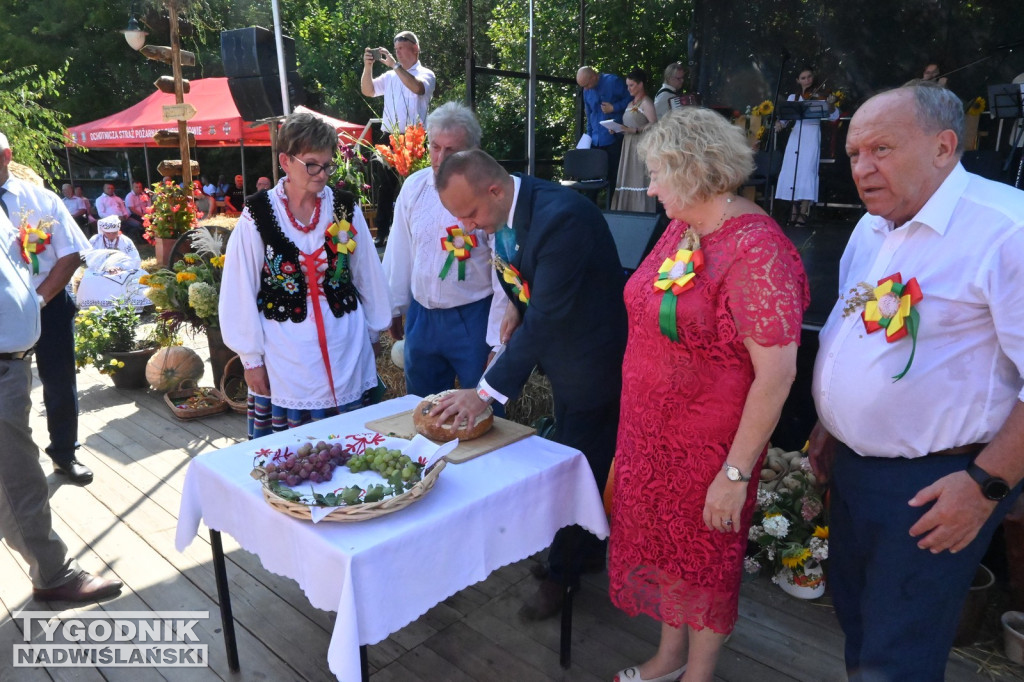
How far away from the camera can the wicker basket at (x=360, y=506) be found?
157 centimetres

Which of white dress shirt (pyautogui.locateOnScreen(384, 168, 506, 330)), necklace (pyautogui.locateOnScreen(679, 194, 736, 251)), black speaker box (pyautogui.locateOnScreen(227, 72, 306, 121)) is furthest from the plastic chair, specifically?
necklace (pyautogui.locateOnScreen(679, 194, 736, 251))

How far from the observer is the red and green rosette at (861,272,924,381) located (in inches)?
59.5

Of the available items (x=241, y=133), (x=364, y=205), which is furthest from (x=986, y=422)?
(x=241, y=133)

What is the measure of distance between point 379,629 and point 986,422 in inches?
55.4

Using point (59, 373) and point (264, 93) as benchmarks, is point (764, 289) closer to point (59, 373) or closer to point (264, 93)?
point (59, 373)

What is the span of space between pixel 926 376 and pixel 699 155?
712 mm

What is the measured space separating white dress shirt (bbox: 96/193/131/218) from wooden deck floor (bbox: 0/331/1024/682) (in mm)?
12922

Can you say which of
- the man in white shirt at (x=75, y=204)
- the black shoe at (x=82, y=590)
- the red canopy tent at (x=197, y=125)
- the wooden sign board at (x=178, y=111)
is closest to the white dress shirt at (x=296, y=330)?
the black shoe at (x=82, y=590)

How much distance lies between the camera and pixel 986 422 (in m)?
1.51

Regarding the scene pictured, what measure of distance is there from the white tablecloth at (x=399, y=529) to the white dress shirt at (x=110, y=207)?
14.5 m

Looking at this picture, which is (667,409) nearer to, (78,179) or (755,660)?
(755,660)

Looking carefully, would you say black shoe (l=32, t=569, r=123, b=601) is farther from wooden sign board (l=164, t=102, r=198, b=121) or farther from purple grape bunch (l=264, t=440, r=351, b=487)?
wooden sign board (l=164, t=102, r=198, b=121)

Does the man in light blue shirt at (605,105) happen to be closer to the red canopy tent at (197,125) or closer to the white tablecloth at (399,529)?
the red canopy tent at (197,125)

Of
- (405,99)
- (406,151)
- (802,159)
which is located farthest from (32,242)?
(802,159)
